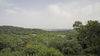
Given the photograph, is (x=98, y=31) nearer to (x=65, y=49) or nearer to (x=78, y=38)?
(x=78, y=38)

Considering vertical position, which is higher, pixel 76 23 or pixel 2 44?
pixel 76 23

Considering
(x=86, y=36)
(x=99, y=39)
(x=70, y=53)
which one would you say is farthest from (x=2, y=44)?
(x=99, y=39)

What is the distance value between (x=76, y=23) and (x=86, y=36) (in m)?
3.40

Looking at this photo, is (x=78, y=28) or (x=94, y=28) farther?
(x=78, y=28)

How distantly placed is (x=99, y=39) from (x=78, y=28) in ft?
16.4

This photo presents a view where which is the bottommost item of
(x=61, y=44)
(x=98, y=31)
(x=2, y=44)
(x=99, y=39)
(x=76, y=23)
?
(x=2, y=44)

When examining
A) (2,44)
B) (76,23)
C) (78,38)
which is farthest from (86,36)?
(2,44)

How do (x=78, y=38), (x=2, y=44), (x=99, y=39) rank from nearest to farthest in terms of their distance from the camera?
(x=99, y=39) → (x=78, y=38) → (x=2, y=44)

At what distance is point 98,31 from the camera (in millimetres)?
15250

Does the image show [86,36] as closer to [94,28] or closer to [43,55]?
[94,28]

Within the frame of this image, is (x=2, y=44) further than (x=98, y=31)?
Yes

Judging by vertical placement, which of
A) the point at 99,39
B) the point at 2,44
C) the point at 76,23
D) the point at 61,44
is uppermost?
the point at 76,23

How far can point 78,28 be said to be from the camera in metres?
19.0

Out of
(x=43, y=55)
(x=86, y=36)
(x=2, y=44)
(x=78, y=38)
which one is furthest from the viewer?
(x=2, y=44)
